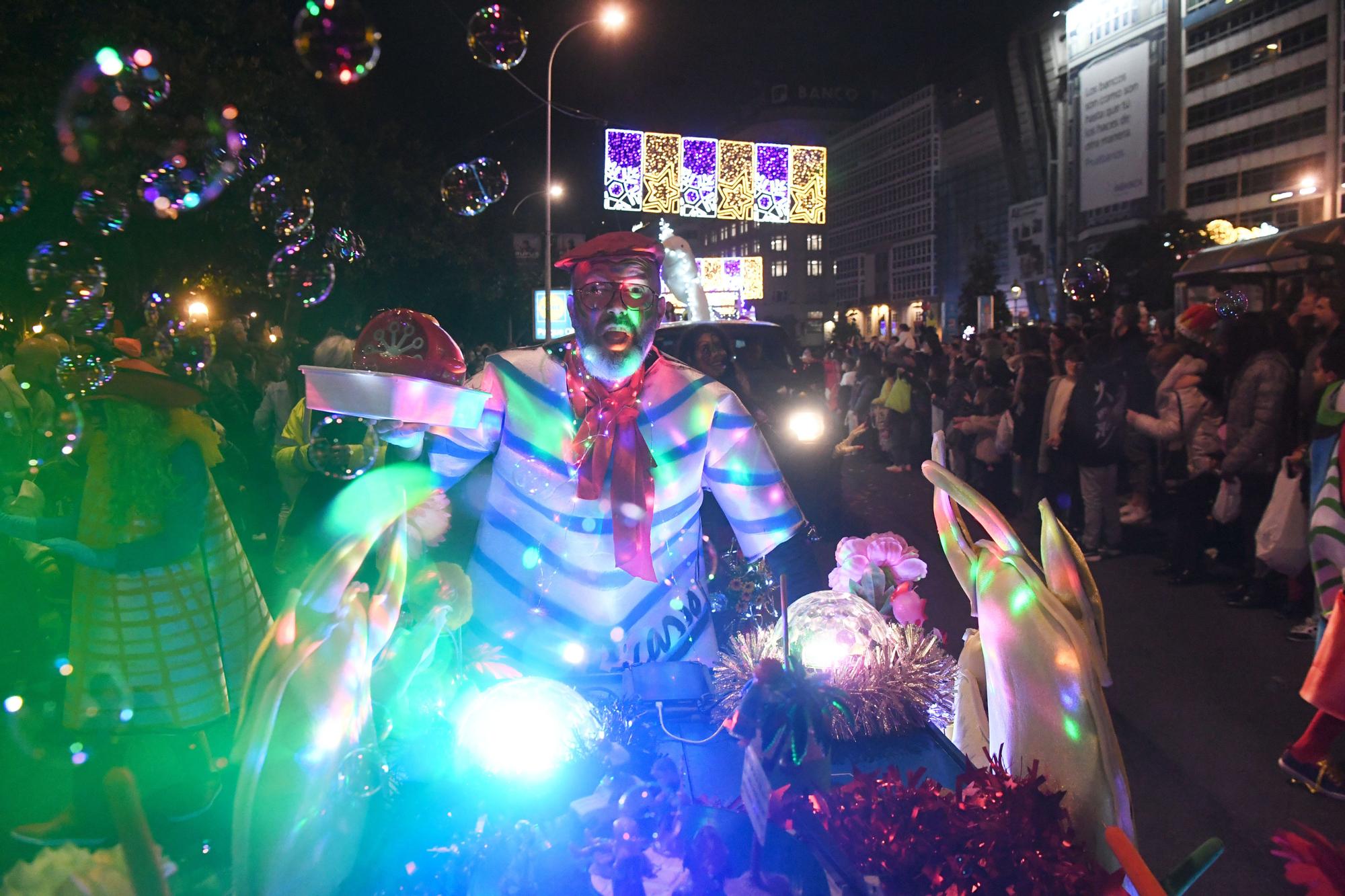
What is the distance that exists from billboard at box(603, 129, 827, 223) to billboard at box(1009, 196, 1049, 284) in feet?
168

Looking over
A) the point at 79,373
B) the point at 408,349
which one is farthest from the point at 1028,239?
the point at 408,349

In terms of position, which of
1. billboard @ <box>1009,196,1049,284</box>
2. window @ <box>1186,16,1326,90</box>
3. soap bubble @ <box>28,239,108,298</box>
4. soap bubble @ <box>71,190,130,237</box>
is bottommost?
soap bubble @ <box>28,239,108,298</box>

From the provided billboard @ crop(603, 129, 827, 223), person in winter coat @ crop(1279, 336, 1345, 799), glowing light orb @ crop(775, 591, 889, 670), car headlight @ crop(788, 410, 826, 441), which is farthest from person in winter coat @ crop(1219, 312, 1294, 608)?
billboard @ crop(603, 129, 827, 223)

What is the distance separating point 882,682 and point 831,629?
0.60 ft

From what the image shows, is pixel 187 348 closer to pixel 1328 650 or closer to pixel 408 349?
pixel 408 349

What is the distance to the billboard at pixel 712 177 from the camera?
21953 mm

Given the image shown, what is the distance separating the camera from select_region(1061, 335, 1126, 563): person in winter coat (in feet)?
27.0

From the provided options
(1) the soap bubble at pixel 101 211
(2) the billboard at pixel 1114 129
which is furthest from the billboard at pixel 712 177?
(2) the billboard at pixel 1114 129

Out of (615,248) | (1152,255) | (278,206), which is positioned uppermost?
(1152,255)

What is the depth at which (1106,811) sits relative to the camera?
4.89 feet

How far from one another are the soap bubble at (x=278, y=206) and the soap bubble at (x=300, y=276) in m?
0.38

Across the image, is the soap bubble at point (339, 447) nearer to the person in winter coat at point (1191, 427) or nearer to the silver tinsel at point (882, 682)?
the silver tinsel at point (882, 682)

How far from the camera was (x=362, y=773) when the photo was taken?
1.54 m

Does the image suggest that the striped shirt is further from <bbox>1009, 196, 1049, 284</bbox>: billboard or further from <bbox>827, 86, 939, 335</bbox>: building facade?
<bbox>827, 86, 939, 335</bbox>: building facade
